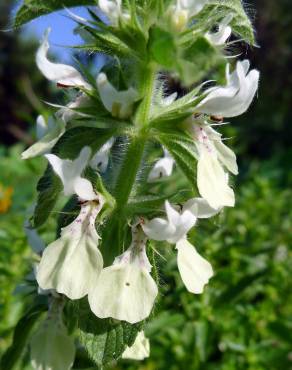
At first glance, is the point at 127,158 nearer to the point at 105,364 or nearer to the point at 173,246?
the point at 173,246

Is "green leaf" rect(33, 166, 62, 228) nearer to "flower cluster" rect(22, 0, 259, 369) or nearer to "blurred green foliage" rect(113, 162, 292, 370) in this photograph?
"flower cluster" rect(22, 0, 259, 369)

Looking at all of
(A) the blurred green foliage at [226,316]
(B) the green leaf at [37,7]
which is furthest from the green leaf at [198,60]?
(A) the blurred green foliage at [226,316]

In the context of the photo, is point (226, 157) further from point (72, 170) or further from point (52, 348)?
point (52, 348)

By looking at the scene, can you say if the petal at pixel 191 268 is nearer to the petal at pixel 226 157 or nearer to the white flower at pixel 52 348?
the petal at pixel 226 157

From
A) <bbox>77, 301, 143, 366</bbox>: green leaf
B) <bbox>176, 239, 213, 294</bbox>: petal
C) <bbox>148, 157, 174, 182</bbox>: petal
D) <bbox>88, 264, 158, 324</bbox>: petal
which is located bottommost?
<bbox>77, 301, 143, 366</bbox>: green leaf

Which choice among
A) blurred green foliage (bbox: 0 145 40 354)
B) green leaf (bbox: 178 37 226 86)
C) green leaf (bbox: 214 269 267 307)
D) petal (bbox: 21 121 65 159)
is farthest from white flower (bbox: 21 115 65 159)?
green leaf (bbox: 214 269 267 307)

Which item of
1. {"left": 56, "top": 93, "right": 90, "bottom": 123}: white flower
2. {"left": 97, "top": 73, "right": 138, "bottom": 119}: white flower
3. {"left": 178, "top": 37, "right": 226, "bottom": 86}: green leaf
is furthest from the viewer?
{"left": 56, "top": 93, "right": 90, "bottom": 123}: white flower

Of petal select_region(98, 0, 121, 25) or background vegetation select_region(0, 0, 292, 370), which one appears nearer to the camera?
petal select_region(98, 0, 121, 25)
